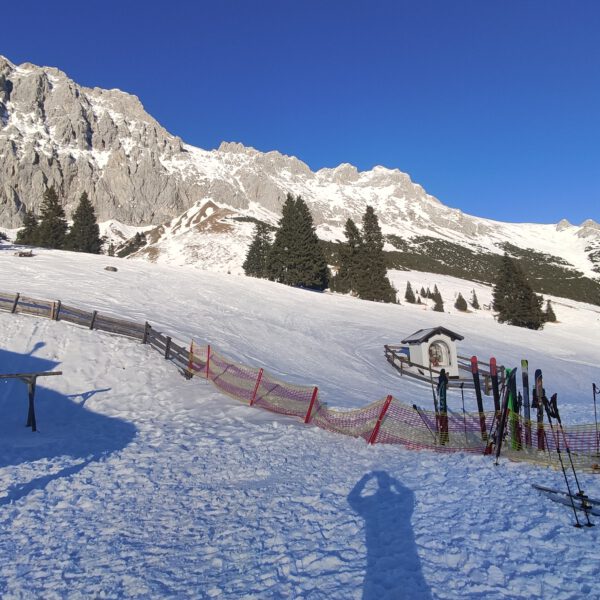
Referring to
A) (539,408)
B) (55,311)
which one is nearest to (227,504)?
(539,408)

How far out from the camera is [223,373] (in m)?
19.6

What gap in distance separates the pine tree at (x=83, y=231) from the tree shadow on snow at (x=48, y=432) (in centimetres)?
6492

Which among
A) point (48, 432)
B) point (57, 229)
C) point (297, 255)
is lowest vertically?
point (48, 432)

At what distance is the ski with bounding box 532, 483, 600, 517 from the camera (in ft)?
25.1

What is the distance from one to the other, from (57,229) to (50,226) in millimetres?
1071

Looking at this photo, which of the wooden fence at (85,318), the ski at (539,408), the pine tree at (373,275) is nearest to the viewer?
the ski at (539,408)

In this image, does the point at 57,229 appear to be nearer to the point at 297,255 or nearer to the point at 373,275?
the point at 297,255

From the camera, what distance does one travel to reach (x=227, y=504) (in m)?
9.17

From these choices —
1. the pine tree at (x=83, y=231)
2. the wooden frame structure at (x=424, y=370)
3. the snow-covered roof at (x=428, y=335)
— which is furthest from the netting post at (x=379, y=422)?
the pine tree at (x=83, y=231)

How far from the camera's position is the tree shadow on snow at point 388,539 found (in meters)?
6.08

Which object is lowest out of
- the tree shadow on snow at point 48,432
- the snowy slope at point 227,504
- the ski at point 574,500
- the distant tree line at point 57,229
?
the tree shadow on snow at point 48,432

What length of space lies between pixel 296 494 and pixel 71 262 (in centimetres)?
4313

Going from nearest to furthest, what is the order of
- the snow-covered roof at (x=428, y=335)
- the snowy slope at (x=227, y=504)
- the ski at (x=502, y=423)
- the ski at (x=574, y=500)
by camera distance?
the snowy slope at (x=227, y=504) < the ski at (x=574, y=500) < the ski at (x=502, y=423) < the snow-covered roof at (x=428, y=335)

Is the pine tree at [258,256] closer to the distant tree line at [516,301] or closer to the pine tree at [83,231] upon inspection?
the pine tree at [83,231]
